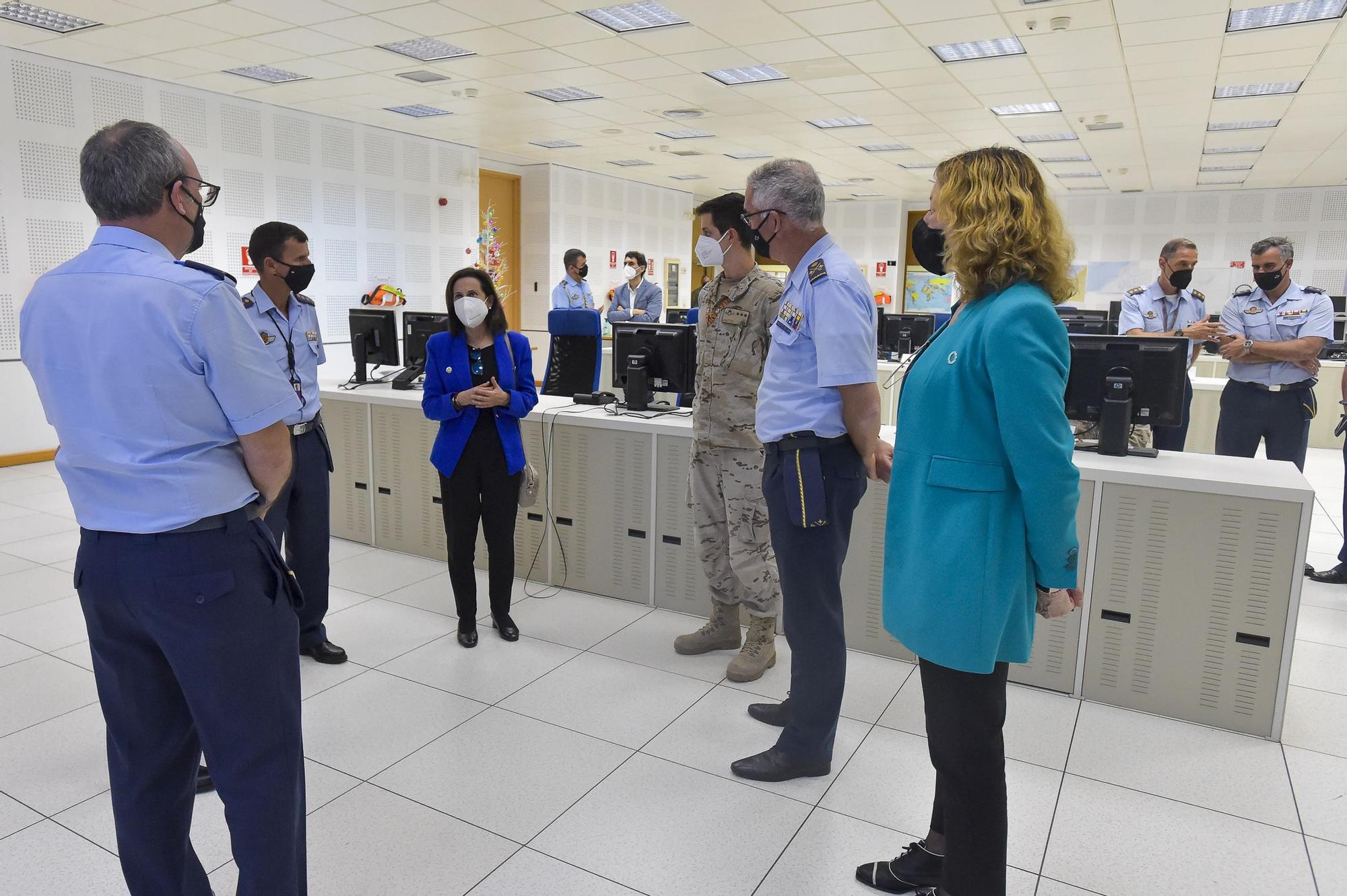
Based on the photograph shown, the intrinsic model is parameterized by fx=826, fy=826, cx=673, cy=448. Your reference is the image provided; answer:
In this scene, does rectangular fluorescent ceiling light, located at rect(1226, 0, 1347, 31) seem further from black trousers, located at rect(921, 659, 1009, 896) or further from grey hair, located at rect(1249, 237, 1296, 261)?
black trousers, located at rect(921, 659, 1009, 896)

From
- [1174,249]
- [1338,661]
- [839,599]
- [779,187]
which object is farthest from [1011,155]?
[1174,249]

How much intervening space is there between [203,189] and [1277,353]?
4.93 metres

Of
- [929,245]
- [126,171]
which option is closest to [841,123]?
[929,245]

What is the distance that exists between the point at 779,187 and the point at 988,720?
5.00ft

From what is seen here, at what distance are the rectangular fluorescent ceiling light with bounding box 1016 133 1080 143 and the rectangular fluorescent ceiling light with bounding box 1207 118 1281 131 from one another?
1348 millimetres

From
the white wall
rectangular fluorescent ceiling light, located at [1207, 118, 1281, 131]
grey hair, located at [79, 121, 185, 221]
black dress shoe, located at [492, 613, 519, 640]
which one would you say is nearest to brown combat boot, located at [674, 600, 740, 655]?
black dress shoe, located at [492, 613, 519, 640]

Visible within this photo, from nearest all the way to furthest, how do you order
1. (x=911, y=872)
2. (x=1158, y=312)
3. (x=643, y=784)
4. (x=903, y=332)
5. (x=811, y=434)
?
1. (x=911, y=872)
2. (x=811, y=434)
3. (x=643, y=784)
4. (x=1158, y=312)
5. (x=903, y=332)

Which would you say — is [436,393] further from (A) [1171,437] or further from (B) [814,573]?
(A) [1171,437]

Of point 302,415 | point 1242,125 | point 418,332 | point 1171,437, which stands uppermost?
point 1242,125

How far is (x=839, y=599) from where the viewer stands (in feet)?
7.79

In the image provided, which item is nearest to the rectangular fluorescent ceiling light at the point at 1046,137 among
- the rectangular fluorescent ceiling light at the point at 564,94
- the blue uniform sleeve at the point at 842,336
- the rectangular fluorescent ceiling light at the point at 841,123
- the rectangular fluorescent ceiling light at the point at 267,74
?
the rectangular fluorescent ceiling light at the point at 841,123

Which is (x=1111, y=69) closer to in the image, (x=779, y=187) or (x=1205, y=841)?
A: (x=779, y=187)

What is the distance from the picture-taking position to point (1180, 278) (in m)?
4.55

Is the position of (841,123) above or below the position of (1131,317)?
above
